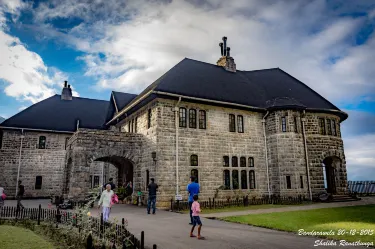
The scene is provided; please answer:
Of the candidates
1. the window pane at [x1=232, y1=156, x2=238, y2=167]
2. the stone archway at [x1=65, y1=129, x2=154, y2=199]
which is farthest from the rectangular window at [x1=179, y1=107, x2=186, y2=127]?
the window pane at [x1=232, y1=156, x2=238, y2=167]

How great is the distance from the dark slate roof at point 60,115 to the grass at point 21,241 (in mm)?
22014

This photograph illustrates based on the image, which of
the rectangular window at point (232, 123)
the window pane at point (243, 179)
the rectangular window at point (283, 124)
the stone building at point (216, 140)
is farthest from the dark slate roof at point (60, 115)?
the rectangular window at point (283, 124)

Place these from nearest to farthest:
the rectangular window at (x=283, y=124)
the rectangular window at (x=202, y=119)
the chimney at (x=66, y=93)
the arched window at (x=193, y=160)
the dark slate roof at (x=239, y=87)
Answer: the arched window at (x=193, y=160) < the rectangular window at (x=202, y=119) < the dark slate roof at (x=239, y=87) < the rectangular window at (x=283, y=124) < the chimney at (x=66, y=93)

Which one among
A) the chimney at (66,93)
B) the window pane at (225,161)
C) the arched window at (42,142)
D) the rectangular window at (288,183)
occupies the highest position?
the chimney at (66,93)

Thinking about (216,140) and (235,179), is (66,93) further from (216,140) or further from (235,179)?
(235,179)

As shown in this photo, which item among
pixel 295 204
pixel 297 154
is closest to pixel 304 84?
pixel 297 154

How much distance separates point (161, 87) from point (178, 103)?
1.60 m

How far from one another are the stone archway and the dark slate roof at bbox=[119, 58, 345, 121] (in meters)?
4.30

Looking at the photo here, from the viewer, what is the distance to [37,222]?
1269 centimetres

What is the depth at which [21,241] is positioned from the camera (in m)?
8.82

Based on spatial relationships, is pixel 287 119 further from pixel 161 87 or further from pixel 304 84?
pixel 161 87

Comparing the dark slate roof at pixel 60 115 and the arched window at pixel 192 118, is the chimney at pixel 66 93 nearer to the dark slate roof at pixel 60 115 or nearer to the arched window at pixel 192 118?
the dark slate roof at pixel 60 115

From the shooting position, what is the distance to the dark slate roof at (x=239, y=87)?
20.5 metres

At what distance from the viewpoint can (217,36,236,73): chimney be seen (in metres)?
27.4
